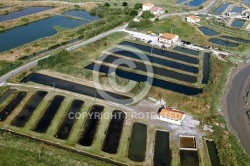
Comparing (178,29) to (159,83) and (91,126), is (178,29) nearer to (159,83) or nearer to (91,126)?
(159,83)

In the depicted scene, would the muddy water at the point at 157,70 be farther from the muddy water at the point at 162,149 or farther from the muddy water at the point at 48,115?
the muddy water at the point at 162,149

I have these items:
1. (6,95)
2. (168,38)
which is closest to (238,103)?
(168,38)

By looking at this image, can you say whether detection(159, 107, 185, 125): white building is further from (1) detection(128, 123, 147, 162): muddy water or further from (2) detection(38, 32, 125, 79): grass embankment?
(2) detection(38, 32, 125, 79): grass embankment

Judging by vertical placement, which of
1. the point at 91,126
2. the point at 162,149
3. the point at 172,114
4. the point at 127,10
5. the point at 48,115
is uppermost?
the point at 127,10

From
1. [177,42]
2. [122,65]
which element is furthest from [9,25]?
[177,42]

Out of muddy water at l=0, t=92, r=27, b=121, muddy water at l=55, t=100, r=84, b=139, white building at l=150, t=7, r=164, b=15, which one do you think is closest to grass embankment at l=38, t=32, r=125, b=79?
muddy water at l=55, t=100, r=84, b=139

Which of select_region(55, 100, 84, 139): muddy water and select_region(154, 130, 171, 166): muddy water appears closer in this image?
select_region(154, 130, 171, 166): muddy water
